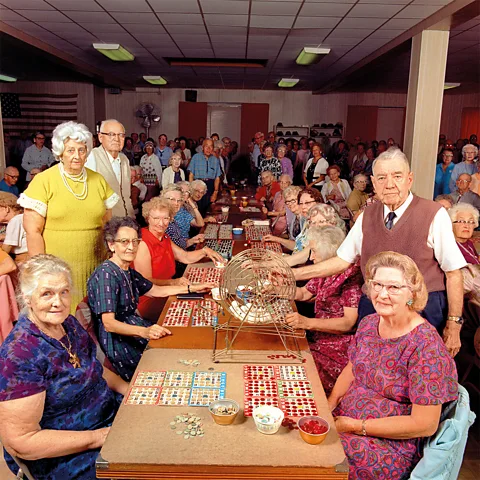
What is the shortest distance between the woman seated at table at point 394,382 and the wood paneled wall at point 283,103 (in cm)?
1459

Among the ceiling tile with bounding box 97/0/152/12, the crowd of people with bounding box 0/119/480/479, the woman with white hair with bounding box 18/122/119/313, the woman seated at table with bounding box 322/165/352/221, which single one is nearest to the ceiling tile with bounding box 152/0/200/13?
the ceiling tile with bounding box 97/0/152/12

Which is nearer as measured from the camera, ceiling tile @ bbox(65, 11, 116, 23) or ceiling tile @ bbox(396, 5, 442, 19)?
ceiling tile @ bbox(396, 5, 442, 19)

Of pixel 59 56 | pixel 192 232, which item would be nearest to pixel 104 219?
pixel 192 232

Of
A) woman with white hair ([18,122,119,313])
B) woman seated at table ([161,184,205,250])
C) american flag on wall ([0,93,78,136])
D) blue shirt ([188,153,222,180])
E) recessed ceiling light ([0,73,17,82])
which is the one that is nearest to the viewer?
woman with white hair ([18,122,119,313])

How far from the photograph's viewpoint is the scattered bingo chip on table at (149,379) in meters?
1.95

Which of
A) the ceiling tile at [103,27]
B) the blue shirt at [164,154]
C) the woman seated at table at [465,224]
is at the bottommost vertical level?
the woman seated at table at [465,224]

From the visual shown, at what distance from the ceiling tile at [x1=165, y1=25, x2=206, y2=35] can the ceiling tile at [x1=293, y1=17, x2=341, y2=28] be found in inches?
50.8

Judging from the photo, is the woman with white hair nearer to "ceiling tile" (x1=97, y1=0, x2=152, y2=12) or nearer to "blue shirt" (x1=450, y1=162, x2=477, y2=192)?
"ceiling tile" (x1=97, y1=0, x2=152, y2=12)

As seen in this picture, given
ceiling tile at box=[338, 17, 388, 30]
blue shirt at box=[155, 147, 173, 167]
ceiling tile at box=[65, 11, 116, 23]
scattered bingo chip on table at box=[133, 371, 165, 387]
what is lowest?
scattered bingo chip on table at box=[133, 371, 165, 387]

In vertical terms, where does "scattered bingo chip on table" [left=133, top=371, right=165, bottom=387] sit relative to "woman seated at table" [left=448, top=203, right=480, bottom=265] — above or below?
below

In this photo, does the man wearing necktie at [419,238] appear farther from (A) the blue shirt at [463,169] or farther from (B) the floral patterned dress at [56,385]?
(A) the blue shirt at [463,169]

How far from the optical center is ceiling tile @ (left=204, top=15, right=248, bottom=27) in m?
6.01

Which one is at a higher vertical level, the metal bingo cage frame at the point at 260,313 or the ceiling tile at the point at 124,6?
the ceiling tile at the point at 124,6

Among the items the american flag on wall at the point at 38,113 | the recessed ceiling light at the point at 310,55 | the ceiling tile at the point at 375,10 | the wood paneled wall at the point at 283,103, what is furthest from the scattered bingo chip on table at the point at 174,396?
A: the wood paneled wall at the point at 283,103
